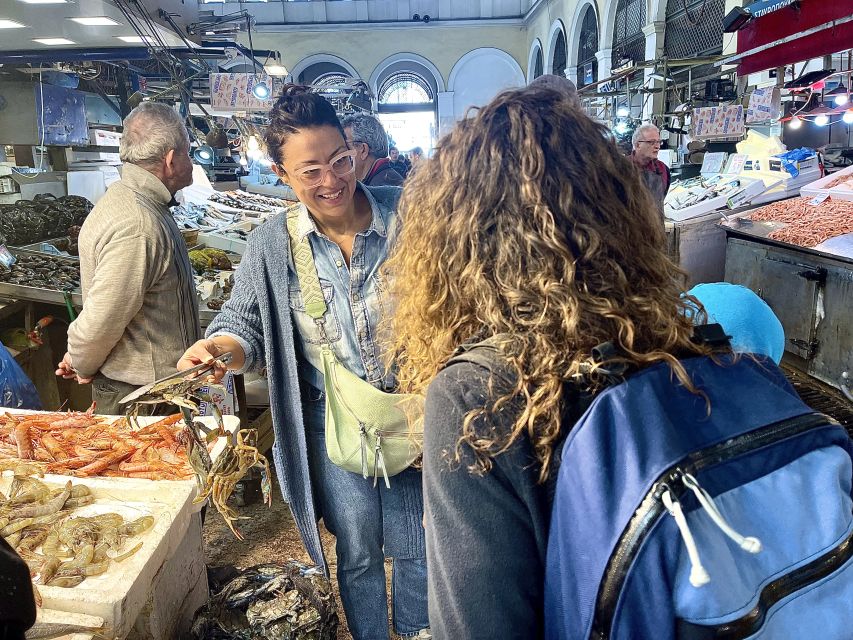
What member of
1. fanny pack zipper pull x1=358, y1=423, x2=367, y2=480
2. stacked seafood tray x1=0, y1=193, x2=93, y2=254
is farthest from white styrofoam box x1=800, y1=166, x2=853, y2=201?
stacked seafood tray x1=0, y1=193, x2=93, y2=254

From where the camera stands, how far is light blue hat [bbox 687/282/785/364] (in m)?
1.68

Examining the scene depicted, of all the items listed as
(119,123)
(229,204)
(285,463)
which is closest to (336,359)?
(285,463)

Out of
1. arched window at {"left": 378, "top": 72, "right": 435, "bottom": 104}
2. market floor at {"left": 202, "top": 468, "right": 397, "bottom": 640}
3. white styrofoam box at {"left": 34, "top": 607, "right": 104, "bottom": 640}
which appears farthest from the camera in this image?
arched window at {"left": 378, "top": 72, "right": 435, "bottom": 104}

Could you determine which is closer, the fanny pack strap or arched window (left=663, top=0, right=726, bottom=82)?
the fanny pack strap

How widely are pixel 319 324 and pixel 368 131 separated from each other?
7.94ft

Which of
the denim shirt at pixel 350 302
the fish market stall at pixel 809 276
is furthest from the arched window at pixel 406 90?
the denim shirt at pixel 350 302

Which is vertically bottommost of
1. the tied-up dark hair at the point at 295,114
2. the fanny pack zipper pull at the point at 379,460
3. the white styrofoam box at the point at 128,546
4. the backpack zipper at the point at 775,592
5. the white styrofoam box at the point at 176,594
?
the white styrofoam box at the point at 176,594

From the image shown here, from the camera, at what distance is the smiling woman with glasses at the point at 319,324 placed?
6.89 feet

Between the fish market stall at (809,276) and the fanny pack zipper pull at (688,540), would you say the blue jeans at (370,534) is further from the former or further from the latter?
the fish market stall at (809,276)

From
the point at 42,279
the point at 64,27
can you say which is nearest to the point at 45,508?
the point at 42,279

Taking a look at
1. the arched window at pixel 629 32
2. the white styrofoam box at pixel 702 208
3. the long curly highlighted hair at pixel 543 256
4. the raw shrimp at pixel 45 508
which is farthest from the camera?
the arched window at pixel 629 32

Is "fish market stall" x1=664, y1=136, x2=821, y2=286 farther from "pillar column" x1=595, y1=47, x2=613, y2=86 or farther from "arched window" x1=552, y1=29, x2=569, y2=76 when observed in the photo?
"arched window" x1=552, y1=29, x2=569, y2=76

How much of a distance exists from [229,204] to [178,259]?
5.44 m

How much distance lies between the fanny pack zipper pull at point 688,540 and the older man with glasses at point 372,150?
3.51 meters
